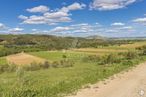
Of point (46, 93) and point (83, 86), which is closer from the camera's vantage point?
point (46, 93)

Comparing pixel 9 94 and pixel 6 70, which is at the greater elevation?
pixel 9 94

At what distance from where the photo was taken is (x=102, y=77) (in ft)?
59.5

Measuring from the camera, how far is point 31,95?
11602mm

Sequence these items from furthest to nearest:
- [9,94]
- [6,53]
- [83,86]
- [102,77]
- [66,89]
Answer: [6,53], [102,77], [83,86], [66,89], [9,94]

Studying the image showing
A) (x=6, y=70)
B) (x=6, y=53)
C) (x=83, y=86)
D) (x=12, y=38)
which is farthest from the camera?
(x=12, y=38)

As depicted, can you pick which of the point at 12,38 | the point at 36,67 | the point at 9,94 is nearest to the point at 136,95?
the point at 9,94

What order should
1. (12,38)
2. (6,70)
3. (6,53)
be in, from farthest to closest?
1. (12,38)
2. (6,53)
3. (6,70)

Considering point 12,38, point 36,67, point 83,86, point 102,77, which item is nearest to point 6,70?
point 36,67

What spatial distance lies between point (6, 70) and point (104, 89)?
26.6 m

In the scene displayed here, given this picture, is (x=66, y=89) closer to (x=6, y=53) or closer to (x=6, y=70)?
(x=6, y=70)

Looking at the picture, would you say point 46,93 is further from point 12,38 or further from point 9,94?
point 12,38

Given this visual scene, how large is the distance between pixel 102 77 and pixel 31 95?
7.44 metres

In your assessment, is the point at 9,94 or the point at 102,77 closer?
the point at 9,94

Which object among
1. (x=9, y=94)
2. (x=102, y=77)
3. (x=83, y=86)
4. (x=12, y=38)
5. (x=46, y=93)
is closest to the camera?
(x=9, y=94)
